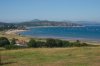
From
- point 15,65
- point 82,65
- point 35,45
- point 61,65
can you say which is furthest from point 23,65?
point 35,45

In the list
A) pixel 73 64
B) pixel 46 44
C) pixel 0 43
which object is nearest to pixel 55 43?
pixel 46 44

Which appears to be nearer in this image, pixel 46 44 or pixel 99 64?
pixel 99 64

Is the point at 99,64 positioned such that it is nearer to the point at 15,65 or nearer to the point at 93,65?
the point at 93,65

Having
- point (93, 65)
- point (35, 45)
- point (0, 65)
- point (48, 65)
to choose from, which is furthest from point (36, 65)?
point (35, 45)

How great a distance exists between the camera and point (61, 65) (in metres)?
23.9

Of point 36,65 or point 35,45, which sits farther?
point 35,45

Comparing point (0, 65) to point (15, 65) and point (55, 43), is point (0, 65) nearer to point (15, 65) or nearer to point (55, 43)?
point (15, 65)

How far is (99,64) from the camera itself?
2392 cm

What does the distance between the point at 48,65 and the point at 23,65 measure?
2148mm

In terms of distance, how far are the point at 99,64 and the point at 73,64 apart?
2.19m

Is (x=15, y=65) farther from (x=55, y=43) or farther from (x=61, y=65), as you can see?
(x=55, y=43)

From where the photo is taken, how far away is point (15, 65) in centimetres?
2447

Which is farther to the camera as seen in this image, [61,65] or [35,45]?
[35,45]

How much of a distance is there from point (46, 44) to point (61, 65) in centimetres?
3446
